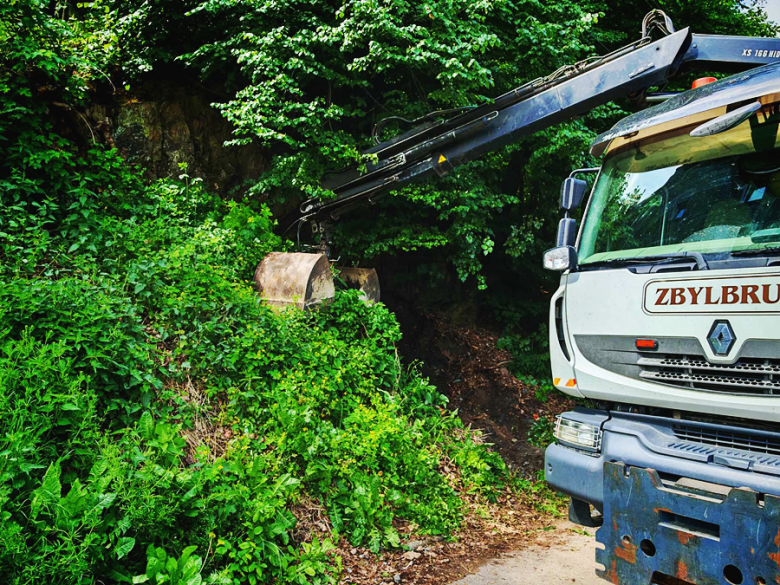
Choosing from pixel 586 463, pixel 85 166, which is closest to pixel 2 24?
pixel 85 166

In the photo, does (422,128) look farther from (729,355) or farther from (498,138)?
(729,355)

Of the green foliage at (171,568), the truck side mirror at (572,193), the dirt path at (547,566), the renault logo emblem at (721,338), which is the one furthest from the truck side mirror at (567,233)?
the green foliage at (171,568)

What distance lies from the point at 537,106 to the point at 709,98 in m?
2.29

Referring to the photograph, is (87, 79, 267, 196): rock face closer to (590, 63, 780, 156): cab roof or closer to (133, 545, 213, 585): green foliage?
(590, 63, 780, 156): cab roof

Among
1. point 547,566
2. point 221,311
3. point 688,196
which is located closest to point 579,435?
point 547,566

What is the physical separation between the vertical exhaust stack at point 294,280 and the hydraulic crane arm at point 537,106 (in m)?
1.02

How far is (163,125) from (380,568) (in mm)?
6634

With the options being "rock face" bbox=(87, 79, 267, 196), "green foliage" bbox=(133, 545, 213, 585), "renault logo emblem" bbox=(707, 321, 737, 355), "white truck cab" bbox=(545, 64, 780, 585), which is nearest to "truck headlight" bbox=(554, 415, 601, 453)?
"white truck cab" bbox=(545, 64, 780, 585)

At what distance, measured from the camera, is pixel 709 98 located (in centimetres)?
364

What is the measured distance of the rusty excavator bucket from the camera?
6.31 m

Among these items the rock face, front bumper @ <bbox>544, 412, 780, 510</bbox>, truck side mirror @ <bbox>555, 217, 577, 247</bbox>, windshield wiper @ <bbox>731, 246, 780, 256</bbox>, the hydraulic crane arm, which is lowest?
front bumper @ <bbox>544, 412, 780, 510</bbox>

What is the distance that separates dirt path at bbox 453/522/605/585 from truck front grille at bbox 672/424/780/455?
161 centimetres

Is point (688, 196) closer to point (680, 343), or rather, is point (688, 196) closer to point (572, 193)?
point (572, 193)

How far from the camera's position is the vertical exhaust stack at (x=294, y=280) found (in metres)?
6.31
